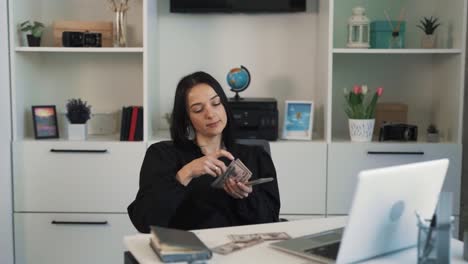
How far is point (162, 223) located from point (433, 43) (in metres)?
2.14

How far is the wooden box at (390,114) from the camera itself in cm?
398

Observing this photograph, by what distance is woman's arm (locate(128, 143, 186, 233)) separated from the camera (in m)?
2.42

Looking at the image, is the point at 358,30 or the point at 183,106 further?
the point at 358,30

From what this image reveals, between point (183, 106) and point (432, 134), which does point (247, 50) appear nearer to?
point (432, 134)

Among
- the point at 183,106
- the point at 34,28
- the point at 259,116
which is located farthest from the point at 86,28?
the point at 183,106

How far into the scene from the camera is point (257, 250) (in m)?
1.99

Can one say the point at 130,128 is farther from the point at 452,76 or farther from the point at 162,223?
the point at 452,76

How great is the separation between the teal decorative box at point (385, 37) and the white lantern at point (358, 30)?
3.9 inches

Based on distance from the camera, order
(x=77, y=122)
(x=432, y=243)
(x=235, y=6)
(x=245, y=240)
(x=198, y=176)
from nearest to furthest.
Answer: (x=432, y=243), (x=245, y=240), (x=198, y=176), (x=77, y=122), (x=235, y=6)

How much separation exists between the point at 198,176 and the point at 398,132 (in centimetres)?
162

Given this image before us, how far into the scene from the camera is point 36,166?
3699 mm

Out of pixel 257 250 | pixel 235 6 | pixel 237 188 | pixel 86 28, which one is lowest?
pixel 257 250

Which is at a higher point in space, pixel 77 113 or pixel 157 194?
pixel 77 113

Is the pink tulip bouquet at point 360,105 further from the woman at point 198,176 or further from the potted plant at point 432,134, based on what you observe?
the woman at point 198,176
